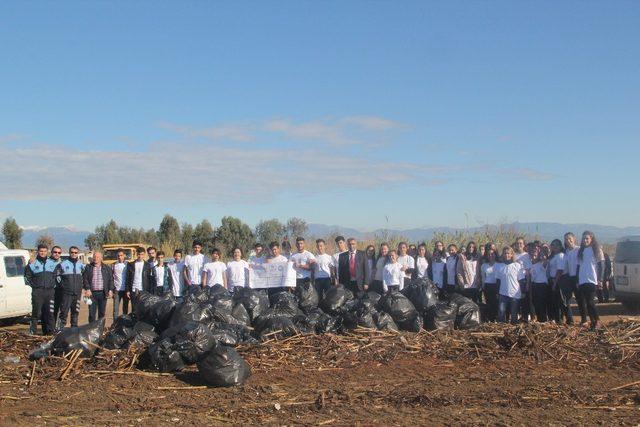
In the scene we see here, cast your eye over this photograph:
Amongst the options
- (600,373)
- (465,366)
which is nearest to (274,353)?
(465,366)

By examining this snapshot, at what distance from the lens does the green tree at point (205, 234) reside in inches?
1570

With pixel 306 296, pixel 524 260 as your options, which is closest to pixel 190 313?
pixel 306 296

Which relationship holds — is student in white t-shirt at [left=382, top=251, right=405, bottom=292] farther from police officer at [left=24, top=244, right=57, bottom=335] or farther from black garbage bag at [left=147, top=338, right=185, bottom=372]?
police officer at [left=24, top=244, right=57, bottom=335]

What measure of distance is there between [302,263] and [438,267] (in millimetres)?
2668

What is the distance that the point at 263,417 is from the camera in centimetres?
670

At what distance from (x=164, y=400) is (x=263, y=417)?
1312 mm

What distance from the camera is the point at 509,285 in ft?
39.1

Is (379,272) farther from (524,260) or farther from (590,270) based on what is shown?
(590,270)

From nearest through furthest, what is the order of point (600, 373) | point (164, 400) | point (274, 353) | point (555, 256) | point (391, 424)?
point (391, 424) < point (164, 400) < point (600, 373) < point (274, 353) < point (555, 256)

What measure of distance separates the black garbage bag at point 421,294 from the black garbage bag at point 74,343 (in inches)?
201

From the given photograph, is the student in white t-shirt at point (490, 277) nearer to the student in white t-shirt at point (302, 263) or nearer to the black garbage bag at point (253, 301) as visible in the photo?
the student in white t-shirt at point (302, 263)

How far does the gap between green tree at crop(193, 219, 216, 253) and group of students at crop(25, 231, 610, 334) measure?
25.9 metres

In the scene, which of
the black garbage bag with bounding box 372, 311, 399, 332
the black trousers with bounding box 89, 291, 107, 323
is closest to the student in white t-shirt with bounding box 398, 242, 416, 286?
the black garbage bag with bounding box 372, 311, 399, 332

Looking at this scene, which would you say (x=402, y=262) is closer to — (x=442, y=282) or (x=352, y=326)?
(x=442, y=282)
